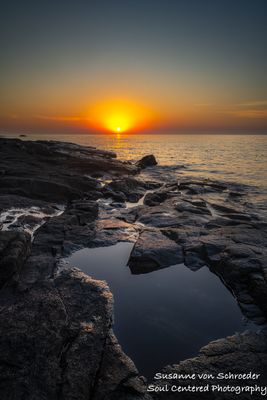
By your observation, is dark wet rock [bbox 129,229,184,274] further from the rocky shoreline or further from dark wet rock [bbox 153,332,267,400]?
dark wet rock [bbox 153,332,267,400]

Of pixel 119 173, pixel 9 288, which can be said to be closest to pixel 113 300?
pixel 9 288

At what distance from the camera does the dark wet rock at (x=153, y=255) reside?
8359mm

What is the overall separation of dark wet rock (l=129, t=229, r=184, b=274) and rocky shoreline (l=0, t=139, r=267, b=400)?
0.04m

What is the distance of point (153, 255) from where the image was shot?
866cm

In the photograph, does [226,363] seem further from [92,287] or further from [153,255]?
[153,255]

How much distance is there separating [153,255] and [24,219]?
21.8 ft

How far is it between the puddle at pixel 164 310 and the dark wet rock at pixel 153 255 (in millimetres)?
277

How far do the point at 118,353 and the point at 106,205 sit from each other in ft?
38.8

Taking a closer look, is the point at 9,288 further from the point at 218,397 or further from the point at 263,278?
the point at 263,278

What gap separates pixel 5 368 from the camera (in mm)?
3973

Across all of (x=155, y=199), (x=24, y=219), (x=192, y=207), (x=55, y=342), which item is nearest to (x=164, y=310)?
(x=55, y=342)

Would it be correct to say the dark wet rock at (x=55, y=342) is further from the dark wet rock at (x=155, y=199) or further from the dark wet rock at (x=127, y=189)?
the dark wet rock at (x=127, y=189)

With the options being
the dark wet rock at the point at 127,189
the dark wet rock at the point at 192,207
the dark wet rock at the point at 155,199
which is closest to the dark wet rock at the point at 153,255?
the dark wet rock at the point at 192,207

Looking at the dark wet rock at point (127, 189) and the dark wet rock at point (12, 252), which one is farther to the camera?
the dark wet rock at point (127, 189)
